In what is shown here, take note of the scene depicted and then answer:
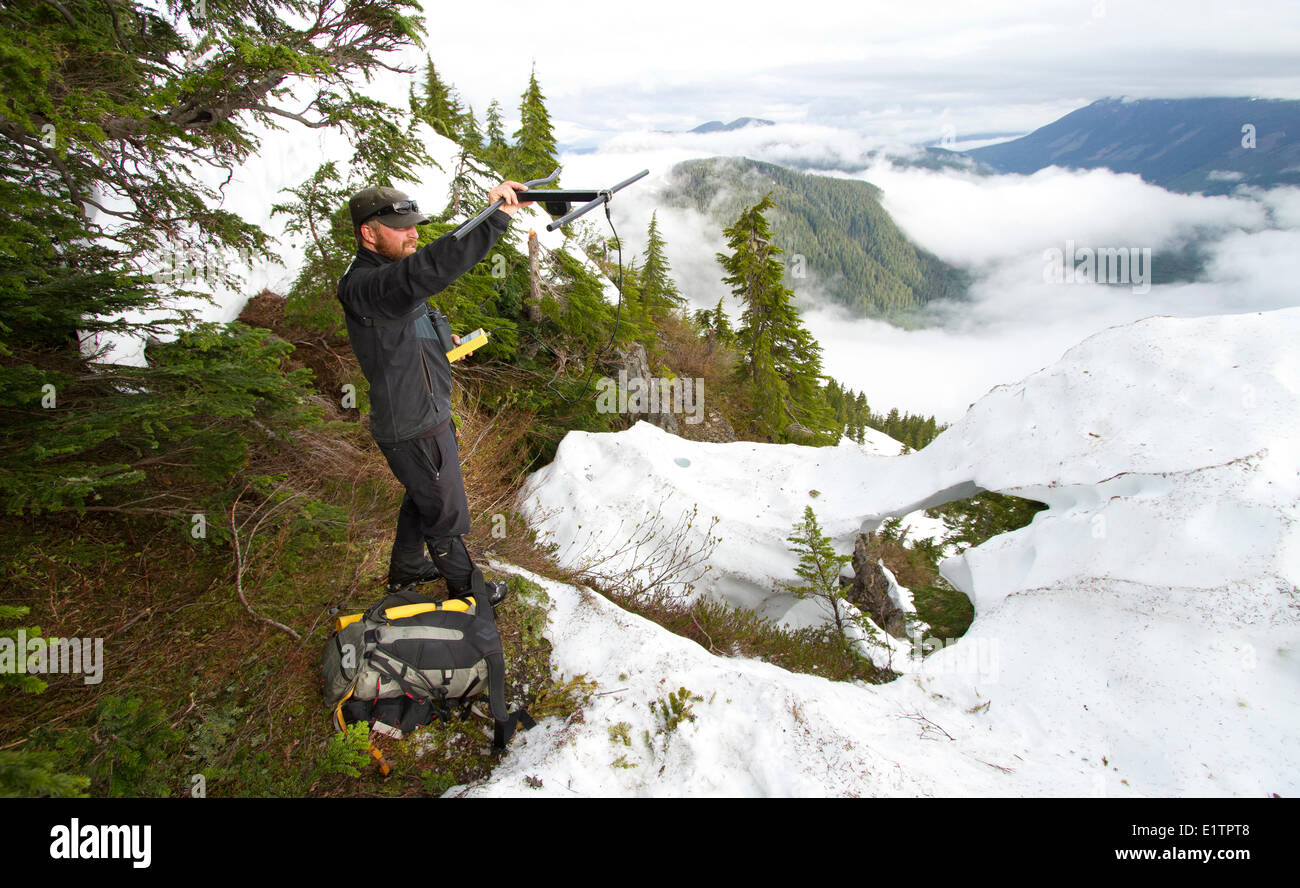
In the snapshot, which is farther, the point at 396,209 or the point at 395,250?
the point at 395,250

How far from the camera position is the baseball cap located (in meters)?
3.30

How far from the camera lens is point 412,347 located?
3529mm

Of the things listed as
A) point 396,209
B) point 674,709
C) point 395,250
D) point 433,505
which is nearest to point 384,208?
point 396,209

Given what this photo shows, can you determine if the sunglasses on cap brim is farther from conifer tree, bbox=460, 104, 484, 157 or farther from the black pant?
conifer tree, bbox=460, 104, 484, 157

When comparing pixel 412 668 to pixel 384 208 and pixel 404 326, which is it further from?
pixel 384 208

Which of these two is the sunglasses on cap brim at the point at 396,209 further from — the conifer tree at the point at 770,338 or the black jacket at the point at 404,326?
the conifer tree at the point at 770,338

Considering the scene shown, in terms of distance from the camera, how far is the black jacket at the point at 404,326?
9.28 feet

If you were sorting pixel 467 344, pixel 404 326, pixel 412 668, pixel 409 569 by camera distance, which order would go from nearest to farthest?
1. pixel 404 326
2. pixel 412 668
3. pixel 467 344
4. pixel 409 569

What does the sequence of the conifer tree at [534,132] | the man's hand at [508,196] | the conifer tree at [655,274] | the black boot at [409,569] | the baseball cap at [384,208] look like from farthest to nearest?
the conifer tree at [655,274] → the conifer tree at [534,132] → the black boot at [409,569] → the baseball cap at [384,208] → the man's hand at [508,196]

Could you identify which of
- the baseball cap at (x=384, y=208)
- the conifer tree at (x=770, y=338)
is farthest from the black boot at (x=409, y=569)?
the conifer tree at (x=770, y=338)

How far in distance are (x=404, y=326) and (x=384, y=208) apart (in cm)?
71

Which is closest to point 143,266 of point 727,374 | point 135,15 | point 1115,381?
point 135,15

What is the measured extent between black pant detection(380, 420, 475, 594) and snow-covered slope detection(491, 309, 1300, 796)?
1.15 meters
